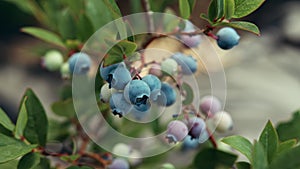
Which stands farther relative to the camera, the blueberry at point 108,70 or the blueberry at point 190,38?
the blueberry at point 190,38

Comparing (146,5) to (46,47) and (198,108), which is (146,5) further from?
(46,47)

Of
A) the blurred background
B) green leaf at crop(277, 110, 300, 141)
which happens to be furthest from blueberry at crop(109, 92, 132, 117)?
the blurred background

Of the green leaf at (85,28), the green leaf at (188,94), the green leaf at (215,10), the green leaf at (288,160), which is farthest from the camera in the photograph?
the green leaf at (85,28)

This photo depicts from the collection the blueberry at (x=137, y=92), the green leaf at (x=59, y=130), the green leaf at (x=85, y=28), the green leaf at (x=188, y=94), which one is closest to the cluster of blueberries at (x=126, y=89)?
the blueberry at (x=137, y=92)

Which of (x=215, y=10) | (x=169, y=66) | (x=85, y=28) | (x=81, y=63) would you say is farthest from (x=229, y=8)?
(x=85, y=28)

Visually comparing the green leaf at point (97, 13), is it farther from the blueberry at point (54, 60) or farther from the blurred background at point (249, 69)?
the blurred background at point (249, 69)

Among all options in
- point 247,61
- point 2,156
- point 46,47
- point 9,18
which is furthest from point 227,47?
point 9,18

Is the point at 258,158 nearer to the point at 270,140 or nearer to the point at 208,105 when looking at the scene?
the point at 270,140
